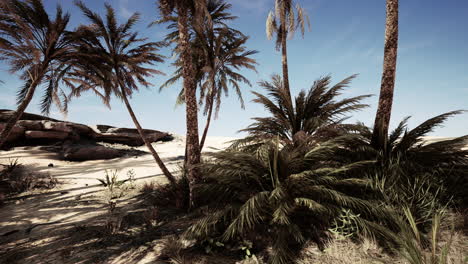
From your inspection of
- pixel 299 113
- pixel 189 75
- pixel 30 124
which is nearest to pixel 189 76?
pixel 189 75

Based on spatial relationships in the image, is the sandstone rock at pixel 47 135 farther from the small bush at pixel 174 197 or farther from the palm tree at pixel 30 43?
the small bush at pixel 174 197

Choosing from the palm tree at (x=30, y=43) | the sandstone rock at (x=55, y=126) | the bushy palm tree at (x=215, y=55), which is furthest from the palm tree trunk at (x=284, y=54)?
the sandstone rock at (x=55, y=126)

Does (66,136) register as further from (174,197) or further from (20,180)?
(174,197)

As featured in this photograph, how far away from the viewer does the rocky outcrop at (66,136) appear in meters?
13.5

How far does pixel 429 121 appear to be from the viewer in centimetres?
417

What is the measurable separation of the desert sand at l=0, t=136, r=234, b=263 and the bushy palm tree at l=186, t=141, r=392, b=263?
131 cm

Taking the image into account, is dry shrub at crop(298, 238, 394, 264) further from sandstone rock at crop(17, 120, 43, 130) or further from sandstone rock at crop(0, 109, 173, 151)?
sandstone rock at crop(17, 120, 43, 130)

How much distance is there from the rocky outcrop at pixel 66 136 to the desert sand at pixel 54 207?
6.51ft

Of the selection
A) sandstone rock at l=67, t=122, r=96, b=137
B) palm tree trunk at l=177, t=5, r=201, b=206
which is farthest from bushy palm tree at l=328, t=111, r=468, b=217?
sandstone rock at l=67, t=122, r=96, b=137

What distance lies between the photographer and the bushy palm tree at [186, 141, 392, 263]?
2.71 metres

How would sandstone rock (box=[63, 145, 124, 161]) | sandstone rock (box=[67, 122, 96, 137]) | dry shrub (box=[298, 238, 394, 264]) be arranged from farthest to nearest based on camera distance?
sandstone rock (box=[67, 122, 96, 137]) < sandstone rock (box=[63, 145, 124, 161]) < dry shrub (box=[298, 238, 394, 264])

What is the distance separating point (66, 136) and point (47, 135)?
1.05 m

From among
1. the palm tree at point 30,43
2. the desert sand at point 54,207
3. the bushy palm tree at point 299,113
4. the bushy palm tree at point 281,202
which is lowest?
the desert sand at point 54,207

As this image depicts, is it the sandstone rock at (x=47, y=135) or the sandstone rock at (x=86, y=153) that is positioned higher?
the sandstone rock at (x=47, y=135)
